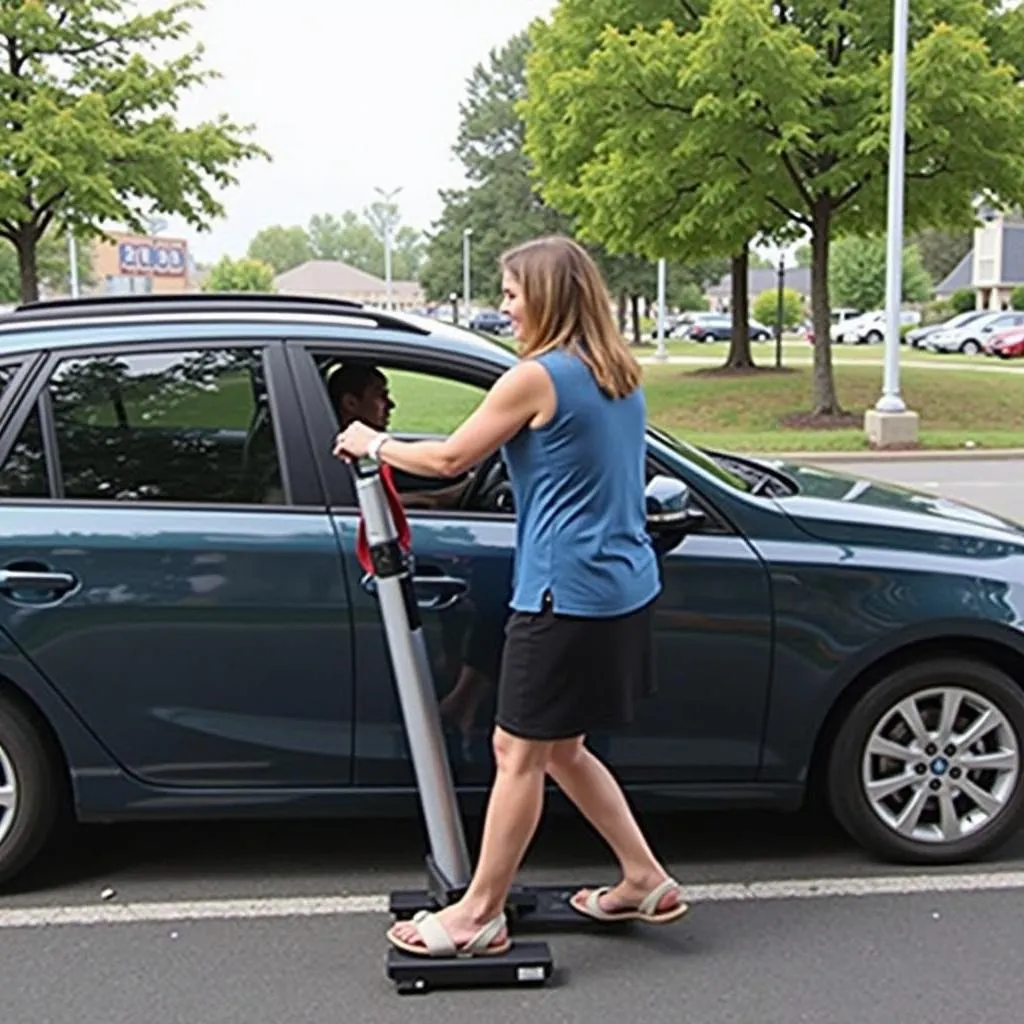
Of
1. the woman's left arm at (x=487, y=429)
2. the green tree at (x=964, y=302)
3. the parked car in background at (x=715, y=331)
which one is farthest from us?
the green tree at (x=964, y=302)

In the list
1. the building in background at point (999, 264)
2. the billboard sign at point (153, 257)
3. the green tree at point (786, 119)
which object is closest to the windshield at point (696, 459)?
the green tree at point (786, 119)

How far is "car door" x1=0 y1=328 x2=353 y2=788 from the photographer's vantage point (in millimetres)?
3482

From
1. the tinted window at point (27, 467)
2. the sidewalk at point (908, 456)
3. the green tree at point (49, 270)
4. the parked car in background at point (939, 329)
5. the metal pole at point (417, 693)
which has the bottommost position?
the sidewalk at point (908, 456)

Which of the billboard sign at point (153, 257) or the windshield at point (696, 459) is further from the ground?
the billboard sign at point (153, 257)

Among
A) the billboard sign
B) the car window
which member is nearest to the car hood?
the car window

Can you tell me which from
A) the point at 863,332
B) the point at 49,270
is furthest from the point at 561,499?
the point at 49,270

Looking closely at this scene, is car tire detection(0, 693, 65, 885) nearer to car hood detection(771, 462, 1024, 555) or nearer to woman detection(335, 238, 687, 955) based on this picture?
woman detection(335, 238, 687, 955)

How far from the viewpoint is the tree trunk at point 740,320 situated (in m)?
27.9

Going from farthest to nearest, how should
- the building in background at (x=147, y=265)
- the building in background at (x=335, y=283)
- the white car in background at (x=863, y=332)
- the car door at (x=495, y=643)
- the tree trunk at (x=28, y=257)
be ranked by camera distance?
the building in background at (x=335, y=283) → the white car in background at (x=863, y=332) → the building in background at (x=147, y=265) → the tree trunk at (x=28, y=257) → the car door at (x=495, y=643)

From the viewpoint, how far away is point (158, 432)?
12.0 feet

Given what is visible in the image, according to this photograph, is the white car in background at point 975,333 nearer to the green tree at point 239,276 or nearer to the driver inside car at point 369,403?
the driver inside car at point 369,403

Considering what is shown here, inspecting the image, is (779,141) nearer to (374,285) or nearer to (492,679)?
(492,679)

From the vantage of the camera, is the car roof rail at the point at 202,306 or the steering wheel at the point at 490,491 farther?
the car roof rail at the point at 202,306

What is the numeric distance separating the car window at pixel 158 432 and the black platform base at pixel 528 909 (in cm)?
116
